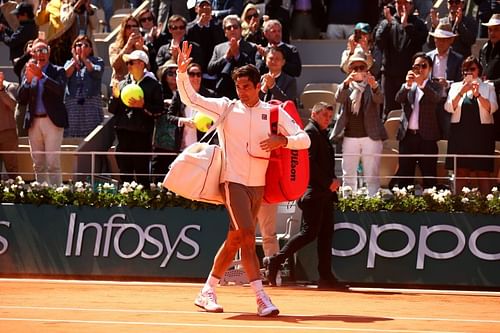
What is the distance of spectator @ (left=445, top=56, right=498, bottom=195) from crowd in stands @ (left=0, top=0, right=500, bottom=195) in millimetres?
13

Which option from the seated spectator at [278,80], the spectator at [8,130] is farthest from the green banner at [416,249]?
the spectator at [8,130]

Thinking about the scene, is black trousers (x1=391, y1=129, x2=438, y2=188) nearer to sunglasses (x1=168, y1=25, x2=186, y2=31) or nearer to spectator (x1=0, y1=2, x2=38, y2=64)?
sunglasses (x1=168, y1=25, x2=186, y2=31)

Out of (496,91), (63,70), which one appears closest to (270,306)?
(496,91)

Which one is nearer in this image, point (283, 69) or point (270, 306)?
point (270, 306)

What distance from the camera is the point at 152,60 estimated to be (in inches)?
802

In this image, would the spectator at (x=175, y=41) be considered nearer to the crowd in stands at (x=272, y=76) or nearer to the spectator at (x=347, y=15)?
the crowd in stands at (x=272, y=76)

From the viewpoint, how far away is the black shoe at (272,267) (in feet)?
55.1

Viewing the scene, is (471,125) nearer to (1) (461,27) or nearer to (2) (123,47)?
(1) (461,27)

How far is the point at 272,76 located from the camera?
1748 centimetres

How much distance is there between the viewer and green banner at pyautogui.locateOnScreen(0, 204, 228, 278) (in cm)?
1775

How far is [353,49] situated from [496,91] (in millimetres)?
2115

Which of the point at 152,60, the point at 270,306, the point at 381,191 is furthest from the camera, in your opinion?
the point at 152,60

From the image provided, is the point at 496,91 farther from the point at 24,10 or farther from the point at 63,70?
the point at 24,10

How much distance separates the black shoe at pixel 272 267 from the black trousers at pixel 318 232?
3.5 inches
